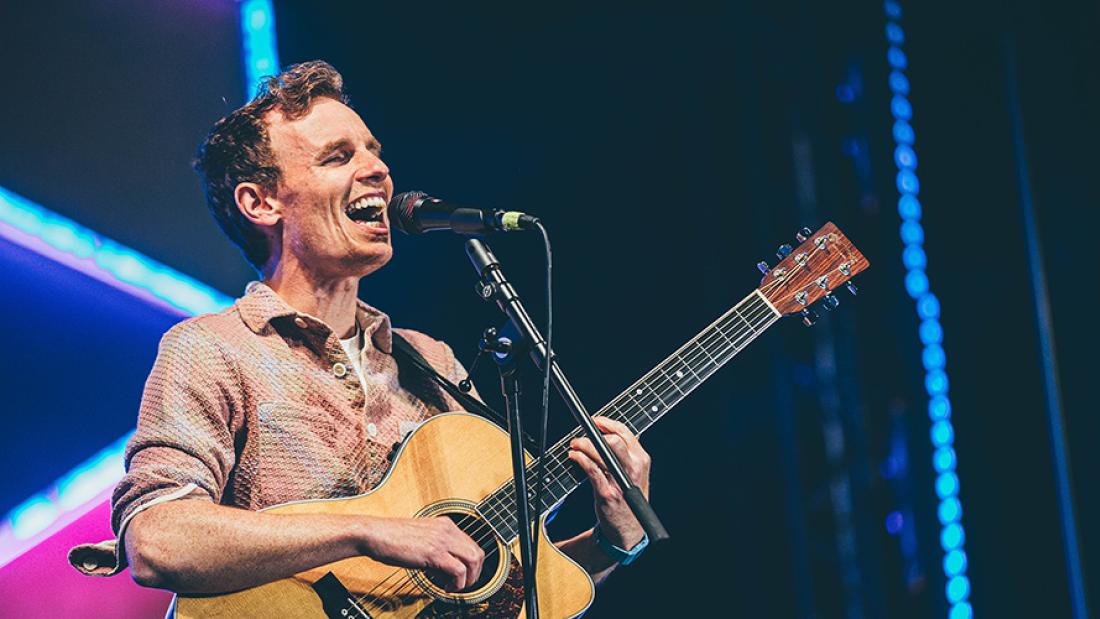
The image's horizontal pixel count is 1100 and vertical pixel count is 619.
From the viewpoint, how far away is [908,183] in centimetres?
397

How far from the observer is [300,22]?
359 centimetres

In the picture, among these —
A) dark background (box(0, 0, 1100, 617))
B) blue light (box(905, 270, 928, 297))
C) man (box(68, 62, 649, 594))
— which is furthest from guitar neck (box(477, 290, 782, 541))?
blue light (box(905, 270, 928, 297))

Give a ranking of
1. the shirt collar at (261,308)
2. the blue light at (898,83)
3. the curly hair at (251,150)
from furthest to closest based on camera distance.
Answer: the blue light at (898,83) → the curly hair at (251,150) → the shirt collar at (261,308)

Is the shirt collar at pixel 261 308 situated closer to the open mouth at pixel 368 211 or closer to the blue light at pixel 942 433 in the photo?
the open mouth at pixel 368 211

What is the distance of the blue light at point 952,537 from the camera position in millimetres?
3824

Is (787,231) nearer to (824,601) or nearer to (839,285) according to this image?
(839,285)

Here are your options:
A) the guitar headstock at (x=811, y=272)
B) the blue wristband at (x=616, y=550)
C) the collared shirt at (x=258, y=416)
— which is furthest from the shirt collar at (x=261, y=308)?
the guitar headstock at (x=811, y=272)

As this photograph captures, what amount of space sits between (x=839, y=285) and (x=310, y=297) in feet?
4.80

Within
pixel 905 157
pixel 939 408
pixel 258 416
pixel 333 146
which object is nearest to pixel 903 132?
pixel 905 157

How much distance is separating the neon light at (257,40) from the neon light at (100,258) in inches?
28.4

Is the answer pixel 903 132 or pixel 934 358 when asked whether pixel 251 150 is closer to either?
pixel 903 132

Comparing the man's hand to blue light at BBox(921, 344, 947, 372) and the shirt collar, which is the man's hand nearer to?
the shirt collar

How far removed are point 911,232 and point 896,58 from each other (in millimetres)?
692

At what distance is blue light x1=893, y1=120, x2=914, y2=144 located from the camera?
396 cm
